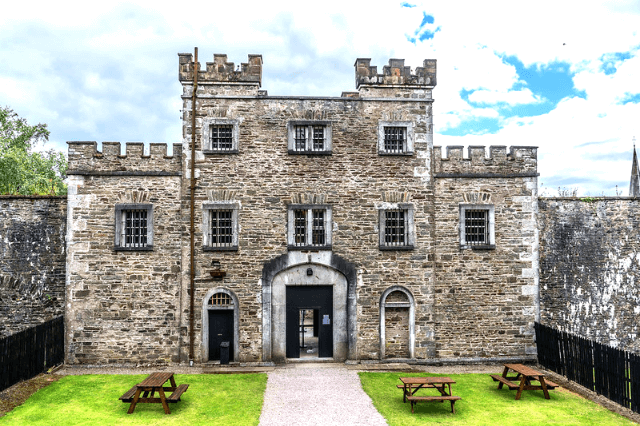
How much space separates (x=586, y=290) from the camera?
18.2 metres

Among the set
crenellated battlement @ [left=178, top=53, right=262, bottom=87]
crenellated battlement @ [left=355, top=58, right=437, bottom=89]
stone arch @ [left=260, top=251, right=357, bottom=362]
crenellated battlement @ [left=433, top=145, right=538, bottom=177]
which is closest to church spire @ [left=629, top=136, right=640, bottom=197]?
crenellated battlement @ [left=433, top=145, right=538, bottom=177]

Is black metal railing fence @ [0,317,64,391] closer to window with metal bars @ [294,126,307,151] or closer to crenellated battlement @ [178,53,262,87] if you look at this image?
crenellated battlement @ [178,53,262,87]

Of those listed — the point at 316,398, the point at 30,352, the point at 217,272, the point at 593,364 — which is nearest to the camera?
the point at 316,398

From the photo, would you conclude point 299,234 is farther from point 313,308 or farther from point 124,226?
point 124,226

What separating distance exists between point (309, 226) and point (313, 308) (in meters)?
2.95

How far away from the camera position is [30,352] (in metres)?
14.4

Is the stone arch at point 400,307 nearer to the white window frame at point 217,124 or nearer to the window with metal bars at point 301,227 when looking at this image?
the window with metal bars at point 301,227

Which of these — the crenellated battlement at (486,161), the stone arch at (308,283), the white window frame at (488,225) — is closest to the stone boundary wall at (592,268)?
the crenellated battlement at (486,161)

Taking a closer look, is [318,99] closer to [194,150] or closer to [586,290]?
[194,150]

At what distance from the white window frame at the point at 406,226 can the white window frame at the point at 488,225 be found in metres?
1.80

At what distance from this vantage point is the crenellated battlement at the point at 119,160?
655 inches

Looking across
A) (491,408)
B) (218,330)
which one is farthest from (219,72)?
(491,408)

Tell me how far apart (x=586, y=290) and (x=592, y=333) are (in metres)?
1.68

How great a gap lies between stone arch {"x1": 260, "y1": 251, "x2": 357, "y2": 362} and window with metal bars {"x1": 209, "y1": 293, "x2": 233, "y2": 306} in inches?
49.1
